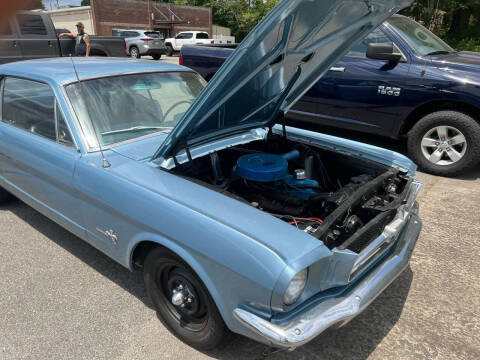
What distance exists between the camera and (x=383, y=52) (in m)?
4.55

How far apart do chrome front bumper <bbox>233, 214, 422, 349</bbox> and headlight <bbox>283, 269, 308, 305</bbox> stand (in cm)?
9

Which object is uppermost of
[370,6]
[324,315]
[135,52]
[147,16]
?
[370,6]

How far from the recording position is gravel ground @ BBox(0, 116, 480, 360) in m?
2.16

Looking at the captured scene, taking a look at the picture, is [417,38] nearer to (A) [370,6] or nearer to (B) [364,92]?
(B) [364,92]

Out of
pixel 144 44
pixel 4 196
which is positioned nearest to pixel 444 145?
pixel 4 196

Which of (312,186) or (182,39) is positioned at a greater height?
(312,186)

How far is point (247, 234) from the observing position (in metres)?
1.72

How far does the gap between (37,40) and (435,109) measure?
8.50 m

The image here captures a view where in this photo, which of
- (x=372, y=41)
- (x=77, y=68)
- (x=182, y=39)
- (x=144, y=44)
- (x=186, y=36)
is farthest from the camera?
(x=186, y=36)

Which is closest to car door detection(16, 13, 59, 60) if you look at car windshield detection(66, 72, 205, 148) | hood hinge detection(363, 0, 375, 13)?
car windshield detection(66, 72, 205, 148)

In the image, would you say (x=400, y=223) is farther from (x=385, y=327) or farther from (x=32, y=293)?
(x=32, y=293)

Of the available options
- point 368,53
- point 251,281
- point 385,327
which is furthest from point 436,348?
point 368,53

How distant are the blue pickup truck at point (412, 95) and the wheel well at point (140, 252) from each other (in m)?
3.73

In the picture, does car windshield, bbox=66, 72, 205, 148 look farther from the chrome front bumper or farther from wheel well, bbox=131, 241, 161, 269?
the chrome front bumper
